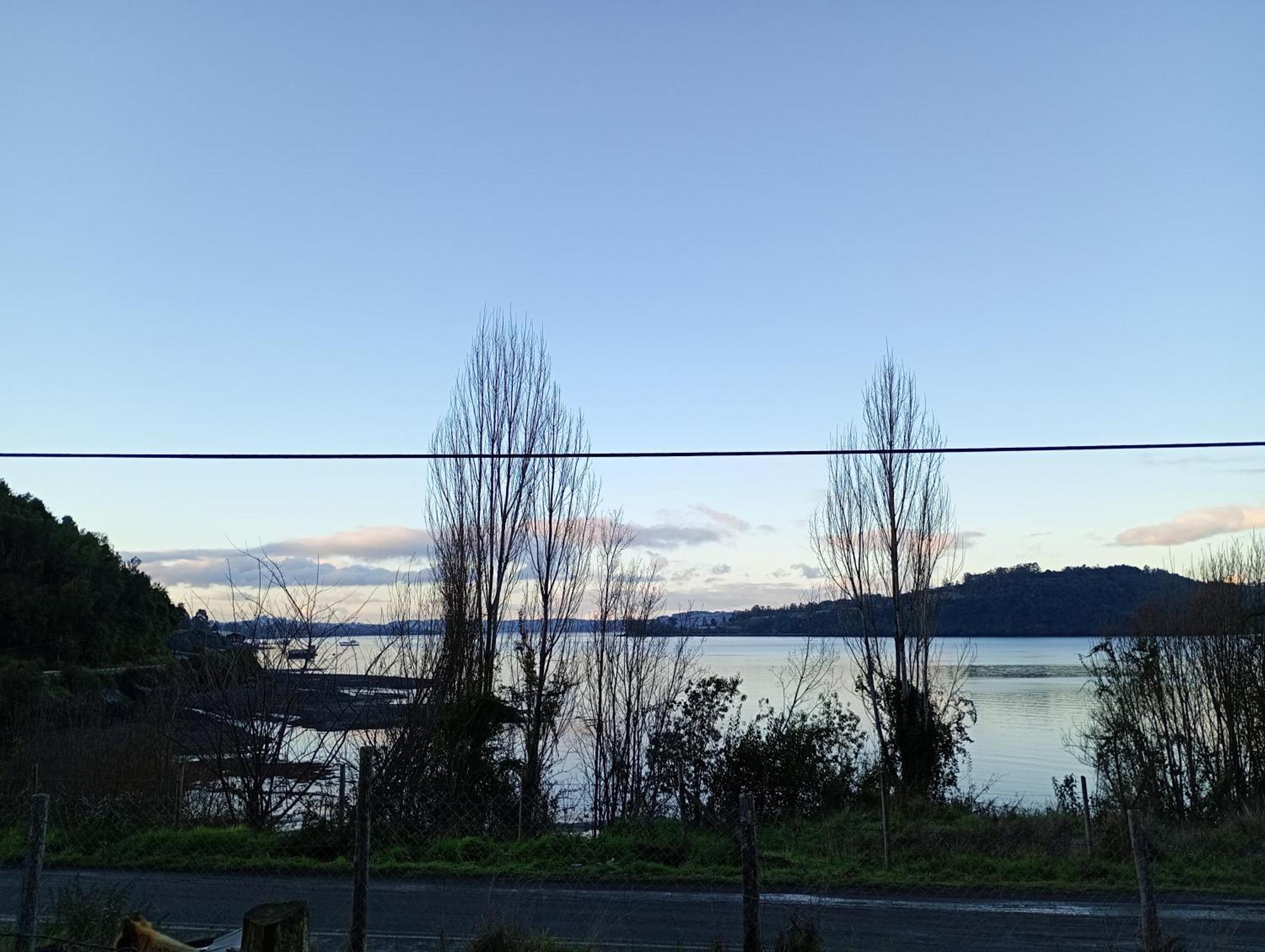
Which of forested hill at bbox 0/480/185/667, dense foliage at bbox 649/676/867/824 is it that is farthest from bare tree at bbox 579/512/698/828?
forested hill at bbox 0/480/185/667

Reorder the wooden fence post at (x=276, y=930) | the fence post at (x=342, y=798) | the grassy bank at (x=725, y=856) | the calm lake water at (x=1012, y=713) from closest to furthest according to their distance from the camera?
the wooden fence post at (x=276, y=930) → the grassy bank at (x=725, y=856) → the fence post at (x=342, y=798) → the calm lake water at (x=1012, y=713)

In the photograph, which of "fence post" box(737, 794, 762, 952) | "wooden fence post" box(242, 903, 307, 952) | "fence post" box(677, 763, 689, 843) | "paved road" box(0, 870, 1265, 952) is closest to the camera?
"wooden fence post" box(242, 903, 307, 952)

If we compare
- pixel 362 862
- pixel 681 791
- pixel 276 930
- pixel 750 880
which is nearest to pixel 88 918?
pixel 362 862

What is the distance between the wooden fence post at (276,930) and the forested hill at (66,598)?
52.0 meters

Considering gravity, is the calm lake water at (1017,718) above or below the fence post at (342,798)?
below

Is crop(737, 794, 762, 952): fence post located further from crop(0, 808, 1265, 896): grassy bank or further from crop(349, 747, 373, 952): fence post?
crop(0, 808, 1265, 896): grassy bank

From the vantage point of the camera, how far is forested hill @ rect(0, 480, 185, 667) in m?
52.9

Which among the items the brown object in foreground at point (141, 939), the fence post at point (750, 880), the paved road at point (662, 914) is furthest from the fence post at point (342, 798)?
the fence post at point (750, 880)

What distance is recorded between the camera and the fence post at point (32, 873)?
18.3 ft

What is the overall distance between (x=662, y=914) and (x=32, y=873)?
5754 millimetres

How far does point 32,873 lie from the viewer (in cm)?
584

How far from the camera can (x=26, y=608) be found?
53.2 meters

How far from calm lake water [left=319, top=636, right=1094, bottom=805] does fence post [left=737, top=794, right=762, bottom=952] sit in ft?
36.3

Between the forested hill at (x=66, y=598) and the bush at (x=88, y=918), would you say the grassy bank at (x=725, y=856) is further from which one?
the forested hill at (x=66, y=598)
